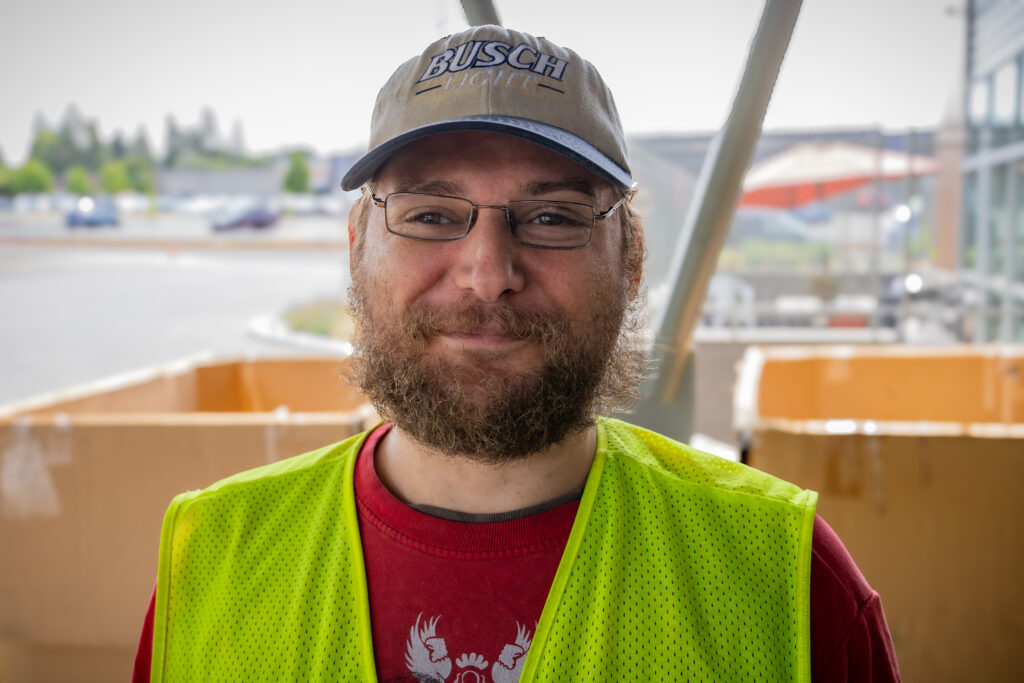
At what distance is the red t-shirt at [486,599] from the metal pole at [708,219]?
36.7 inches

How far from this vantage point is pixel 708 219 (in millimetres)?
2055

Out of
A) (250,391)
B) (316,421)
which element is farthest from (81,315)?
(316,421)

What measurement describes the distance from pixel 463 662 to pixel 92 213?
19.5 meters

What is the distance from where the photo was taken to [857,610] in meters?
1.22

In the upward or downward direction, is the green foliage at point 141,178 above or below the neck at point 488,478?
above

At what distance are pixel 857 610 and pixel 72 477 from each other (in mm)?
3125

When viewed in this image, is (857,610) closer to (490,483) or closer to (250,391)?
(490,483)

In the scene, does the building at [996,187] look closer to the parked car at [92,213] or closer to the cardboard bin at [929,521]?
the cardboard bin at [929,521]

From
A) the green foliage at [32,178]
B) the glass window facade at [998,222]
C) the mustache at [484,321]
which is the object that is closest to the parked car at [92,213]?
the green foliage at [32,178]

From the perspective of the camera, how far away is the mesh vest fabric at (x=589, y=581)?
3.87 feet

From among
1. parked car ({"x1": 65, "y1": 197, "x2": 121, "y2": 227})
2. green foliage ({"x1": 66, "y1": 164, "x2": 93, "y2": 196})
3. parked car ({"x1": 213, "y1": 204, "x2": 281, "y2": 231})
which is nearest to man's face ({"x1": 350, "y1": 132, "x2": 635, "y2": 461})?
parked car ({"x1": 65, "y1": 197, "x2": 121, "y2": 227})

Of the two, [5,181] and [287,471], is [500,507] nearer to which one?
[287,471]

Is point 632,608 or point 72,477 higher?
point 632,608

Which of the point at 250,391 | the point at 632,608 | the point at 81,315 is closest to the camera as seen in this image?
the point at 632,608
